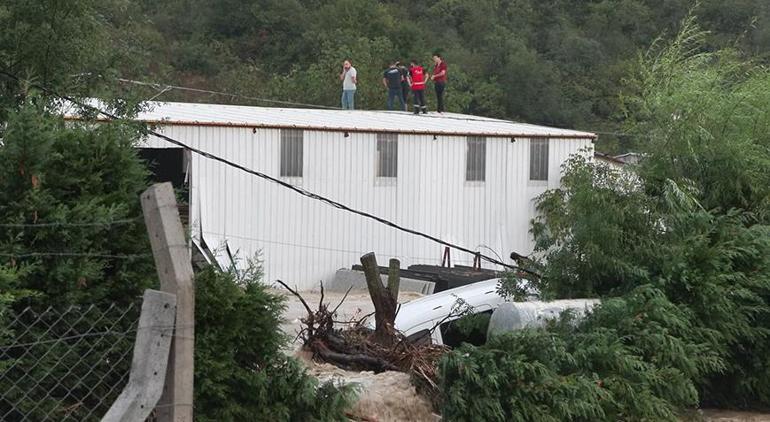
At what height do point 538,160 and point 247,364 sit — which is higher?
point 538,160

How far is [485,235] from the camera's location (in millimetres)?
28641

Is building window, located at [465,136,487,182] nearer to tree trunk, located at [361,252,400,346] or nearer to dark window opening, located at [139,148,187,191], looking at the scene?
dark window opening, located at [139,148,187,191]

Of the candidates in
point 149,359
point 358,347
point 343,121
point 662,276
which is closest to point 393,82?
point 343,121

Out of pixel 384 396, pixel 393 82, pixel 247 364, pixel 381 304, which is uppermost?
pixel 393 82

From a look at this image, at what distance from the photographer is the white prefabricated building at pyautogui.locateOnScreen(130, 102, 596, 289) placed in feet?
83.9

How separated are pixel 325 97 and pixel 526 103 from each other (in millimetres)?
18215

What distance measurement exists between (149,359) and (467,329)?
18.5 ft

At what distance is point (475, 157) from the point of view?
28.4 meters

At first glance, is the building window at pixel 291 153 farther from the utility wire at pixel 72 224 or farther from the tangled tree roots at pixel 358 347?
the utility wire at pixel 72 224

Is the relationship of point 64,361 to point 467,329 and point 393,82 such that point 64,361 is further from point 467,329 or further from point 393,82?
point 393,82

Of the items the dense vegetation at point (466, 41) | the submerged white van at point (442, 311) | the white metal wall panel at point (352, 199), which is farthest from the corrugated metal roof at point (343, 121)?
the dense vegetation at point (466, 41)

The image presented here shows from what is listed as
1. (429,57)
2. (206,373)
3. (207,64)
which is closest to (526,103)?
(429,57)

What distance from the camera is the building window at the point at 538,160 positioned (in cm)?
2889

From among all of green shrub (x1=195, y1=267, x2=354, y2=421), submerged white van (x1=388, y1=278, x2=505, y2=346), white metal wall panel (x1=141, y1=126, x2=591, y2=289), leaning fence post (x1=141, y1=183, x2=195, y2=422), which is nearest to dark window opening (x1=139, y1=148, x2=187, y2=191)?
white metal wall panel (x1=141, y1=126, x2=591, y2=289)
